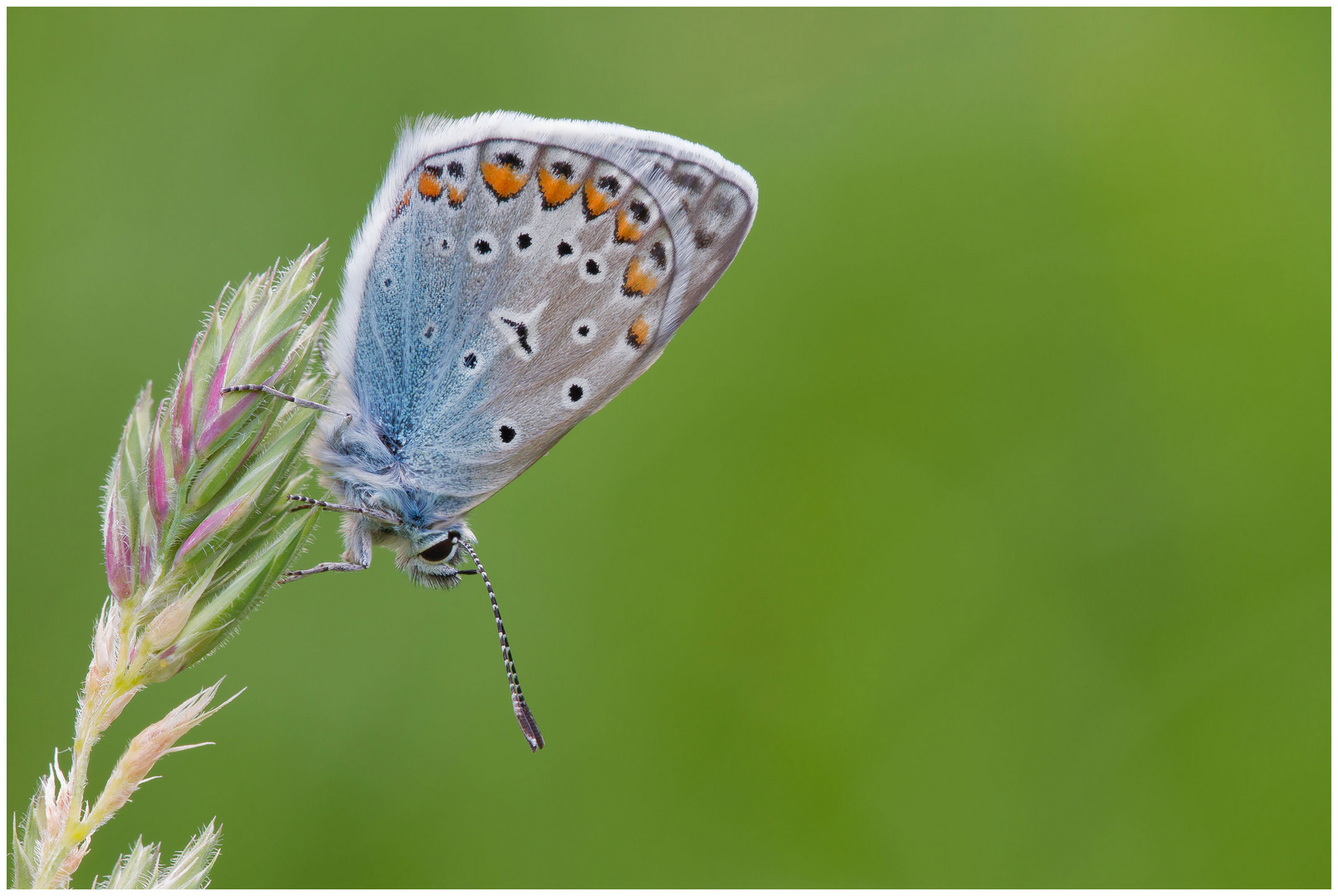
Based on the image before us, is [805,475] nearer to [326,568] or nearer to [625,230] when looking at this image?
[625,230]

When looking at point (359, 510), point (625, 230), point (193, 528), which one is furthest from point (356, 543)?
point (625, 230)

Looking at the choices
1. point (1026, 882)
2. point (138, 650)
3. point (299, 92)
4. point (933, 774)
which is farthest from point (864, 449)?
point (138, 650)

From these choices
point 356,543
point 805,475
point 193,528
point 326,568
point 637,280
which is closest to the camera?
point 193,528

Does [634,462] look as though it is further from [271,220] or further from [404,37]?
[404,37]

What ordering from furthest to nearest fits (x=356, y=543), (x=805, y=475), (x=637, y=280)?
(x=805, y=475), (x=637, y=280), (x=356, y=543)

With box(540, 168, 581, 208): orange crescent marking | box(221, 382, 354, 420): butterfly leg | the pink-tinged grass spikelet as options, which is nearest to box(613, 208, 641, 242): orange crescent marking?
box(540, 168, 581, 208): orange crescent marking

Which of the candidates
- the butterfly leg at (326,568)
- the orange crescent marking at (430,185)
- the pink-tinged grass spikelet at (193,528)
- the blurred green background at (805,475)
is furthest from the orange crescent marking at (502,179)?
the blurred green background at (805,475)

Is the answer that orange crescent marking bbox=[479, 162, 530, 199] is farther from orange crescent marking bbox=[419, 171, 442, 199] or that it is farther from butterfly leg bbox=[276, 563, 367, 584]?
butterfly leg bbox=[276, 563, 367, 584]
